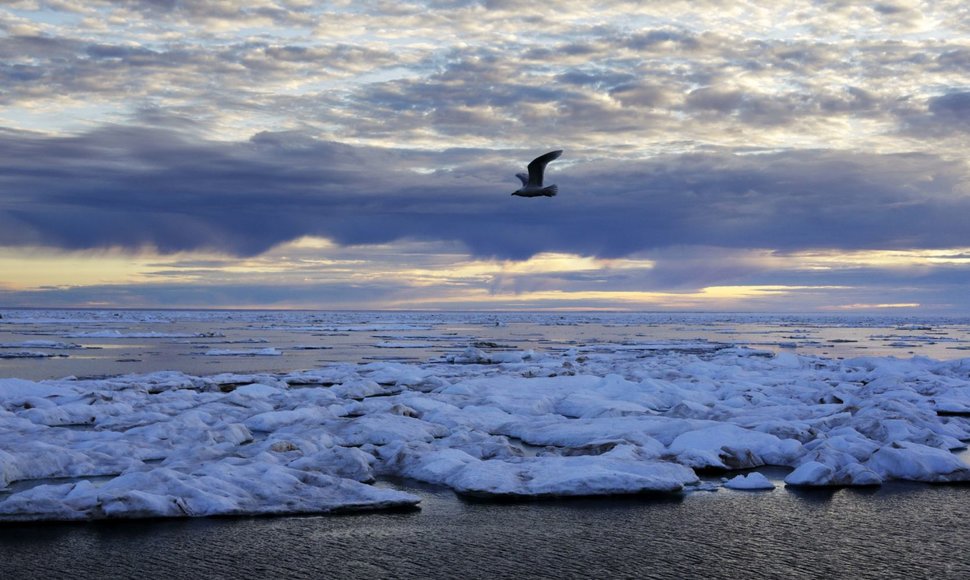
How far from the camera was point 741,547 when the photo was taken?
13.7m

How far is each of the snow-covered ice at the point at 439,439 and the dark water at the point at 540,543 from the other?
71cm

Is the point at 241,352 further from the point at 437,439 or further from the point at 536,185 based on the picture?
the point at 536,185

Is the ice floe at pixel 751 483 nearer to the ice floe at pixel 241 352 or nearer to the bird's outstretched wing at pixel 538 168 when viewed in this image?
the bird's outstretched wing at pixel 538 168

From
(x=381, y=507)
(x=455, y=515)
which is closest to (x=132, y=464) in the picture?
(x=381, y=507)

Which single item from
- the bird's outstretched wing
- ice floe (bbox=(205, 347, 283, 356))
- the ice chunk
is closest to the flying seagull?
the bird's outstretched wing

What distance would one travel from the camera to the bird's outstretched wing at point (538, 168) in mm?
15914

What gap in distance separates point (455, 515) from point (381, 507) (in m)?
1.32

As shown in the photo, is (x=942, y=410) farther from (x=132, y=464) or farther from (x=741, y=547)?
(x=132, y=464)

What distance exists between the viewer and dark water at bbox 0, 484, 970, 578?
492 inches

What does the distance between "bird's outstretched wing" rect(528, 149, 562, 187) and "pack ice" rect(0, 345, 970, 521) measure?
5.62 m

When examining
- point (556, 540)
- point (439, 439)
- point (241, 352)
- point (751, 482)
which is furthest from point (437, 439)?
point (241, 352)

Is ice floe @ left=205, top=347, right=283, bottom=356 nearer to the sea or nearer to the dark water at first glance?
the sea

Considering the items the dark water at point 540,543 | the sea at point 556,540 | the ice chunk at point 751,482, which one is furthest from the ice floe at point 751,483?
the dark water at point 540,543

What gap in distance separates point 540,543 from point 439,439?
26.7 feet
